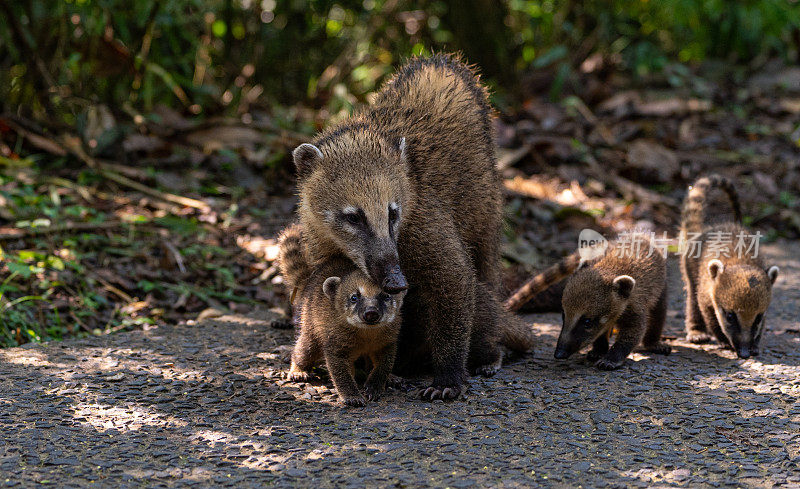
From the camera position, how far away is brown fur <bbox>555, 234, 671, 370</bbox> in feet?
15.9

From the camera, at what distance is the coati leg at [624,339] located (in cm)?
482

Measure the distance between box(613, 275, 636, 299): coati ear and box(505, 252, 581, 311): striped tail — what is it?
0.57m

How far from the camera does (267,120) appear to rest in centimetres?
924

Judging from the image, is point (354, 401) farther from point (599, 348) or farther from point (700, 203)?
point (700, 203)

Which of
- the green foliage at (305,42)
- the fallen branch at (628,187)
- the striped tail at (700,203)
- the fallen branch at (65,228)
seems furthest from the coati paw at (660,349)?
the green foliage at (305,42)

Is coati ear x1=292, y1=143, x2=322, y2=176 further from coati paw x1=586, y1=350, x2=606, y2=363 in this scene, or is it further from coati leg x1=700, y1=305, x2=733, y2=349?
coati leg x1=700, y1=305, x2=733, y2=349

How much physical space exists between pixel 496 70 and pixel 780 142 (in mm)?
3564

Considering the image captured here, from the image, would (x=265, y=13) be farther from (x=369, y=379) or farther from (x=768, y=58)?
(x=768, y=58)

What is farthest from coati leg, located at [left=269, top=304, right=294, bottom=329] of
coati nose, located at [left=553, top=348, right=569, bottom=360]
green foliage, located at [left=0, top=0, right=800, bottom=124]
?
green foliage, located at [left=0, top=0, right=800, bottom=124]

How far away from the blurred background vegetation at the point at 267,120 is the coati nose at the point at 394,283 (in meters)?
2.49

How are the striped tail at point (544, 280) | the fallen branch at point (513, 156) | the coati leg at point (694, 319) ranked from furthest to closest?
1. the fallen branch at point (513, 156)
2. the coati leg at point (694, 319)
3. the striped tail at point (544, 280)

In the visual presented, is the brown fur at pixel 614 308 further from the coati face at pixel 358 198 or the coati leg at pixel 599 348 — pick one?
the coati face at pixel 358 198

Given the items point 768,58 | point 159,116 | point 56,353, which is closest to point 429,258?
point 56,353

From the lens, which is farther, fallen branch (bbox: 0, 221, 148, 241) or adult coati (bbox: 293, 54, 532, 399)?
fallen branch (bbox: 0, 221, 148, 241)
